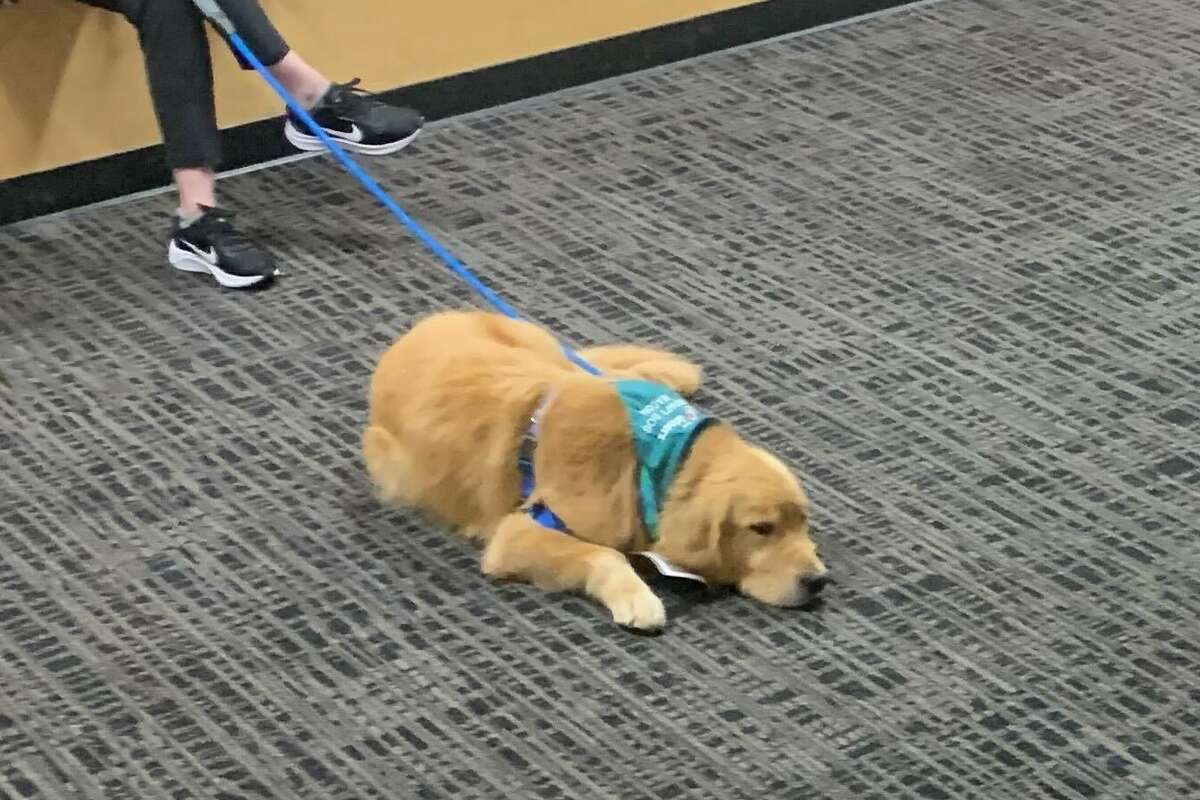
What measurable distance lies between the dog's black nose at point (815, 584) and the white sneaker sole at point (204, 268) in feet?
3.82

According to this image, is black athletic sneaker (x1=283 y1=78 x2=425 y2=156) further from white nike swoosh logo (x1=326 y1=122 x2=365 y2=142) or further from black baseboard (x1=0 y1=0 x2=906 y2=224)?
black baseboard (x1=0 y1=0 x2=906 y2=224)

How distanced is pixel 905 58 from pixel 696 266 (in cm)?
104

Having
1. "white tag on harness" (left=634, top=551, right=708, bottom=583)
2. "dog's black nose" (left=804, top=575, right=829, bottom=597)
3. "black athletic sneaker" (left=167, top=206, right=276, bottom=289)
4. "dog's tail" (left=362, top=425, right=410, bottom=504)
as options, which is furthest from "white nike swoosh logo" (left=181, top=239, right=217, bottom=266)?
"dog's black nose" (left=804, top=575, right=829, bottom=597)

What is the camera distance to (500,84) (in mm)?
3312

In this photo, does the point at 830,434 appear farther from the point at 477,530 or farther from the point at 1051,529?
the point at 477,530

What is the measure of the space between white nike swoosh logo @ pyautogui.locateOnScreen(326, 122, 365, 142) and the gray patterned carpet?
9 centimetres

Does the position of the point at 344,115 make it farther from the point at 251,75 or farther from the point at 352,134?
the point at 251,75

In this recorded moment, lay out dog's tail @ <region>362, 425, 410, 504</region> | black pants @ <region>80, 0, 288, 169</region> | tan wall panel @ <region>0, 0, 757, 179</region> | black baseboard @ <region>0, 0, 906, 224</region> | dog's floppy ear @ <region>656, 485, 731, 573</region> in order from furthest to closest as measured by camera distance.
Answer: black baseboard @ <region>0, 0, 906, 224</region> < tan wall panel @ <region>0, 0, 757, 179</region> < black pants @ <region>80, 0, 288, 169</region> < dog's tail @ <region>362, 425, 410, 504</region> < dog's floppy ear @ <region>656, 485, 731, 573</region>

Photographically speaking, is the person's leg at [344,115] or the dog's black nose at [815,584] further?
the person's leg at [344,115]

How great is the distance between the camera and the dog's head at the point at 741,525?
1833 millimetres

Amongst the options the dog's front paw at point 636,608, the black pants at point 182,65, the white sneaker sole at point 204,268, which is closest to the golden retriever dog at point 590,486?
the dog's front paw at point 636,608

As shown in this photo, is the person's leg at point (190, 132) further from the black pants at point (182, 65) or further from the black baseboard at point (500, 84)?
the black baseboard at point (500, 84)

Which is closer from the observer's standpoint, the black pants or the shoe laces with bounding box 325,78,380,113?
the black pants

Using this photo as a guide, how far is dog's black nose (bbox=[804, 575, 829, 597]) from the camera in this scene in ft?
6.12
